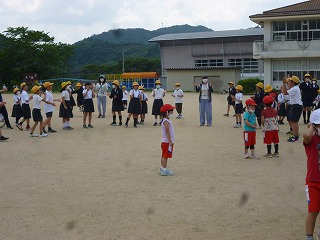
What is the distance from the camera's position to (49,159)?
33.0 feet

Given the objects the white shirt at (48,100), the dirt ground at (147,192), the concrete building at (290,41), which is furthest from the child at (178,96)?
the concrete building at (290,41)

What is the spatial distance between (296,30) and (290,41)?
1186 millimetres

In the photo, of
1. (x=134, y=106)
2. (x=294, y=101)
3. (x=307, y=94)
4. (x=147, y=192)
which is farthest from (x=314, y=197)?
(x=134, y=106)

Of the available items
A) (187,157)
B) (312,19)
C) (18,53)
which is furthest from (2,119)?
(18,53)

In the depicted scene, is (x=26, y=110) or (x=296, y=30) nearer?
(x=26, y=110)

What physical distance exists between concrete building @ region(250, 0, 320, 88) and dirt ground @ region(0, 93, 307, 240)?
26069mm

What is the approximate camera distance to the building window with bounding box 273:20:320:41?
120 ft

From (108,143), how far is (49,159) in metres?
2.60

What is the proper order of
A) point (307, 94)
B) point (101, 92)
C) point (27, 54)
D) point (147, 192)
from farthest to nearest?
Answer: point (27, 54) < point (101, 92) < point (307, 94) < point (147, 192)

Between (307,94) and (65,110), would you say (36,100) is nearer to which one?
(65,110)

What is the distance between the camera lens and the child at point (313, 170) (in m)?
4.73

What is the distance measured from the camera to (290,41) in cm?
3684

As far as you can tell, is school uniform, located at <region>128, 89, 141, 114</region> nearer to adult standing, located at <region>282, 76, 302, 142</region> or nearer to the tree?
adult standing, located at <region>282, 76, 302, 142</region>

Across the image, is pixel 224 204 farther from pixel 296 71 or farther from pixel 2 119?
pixel 296 71
